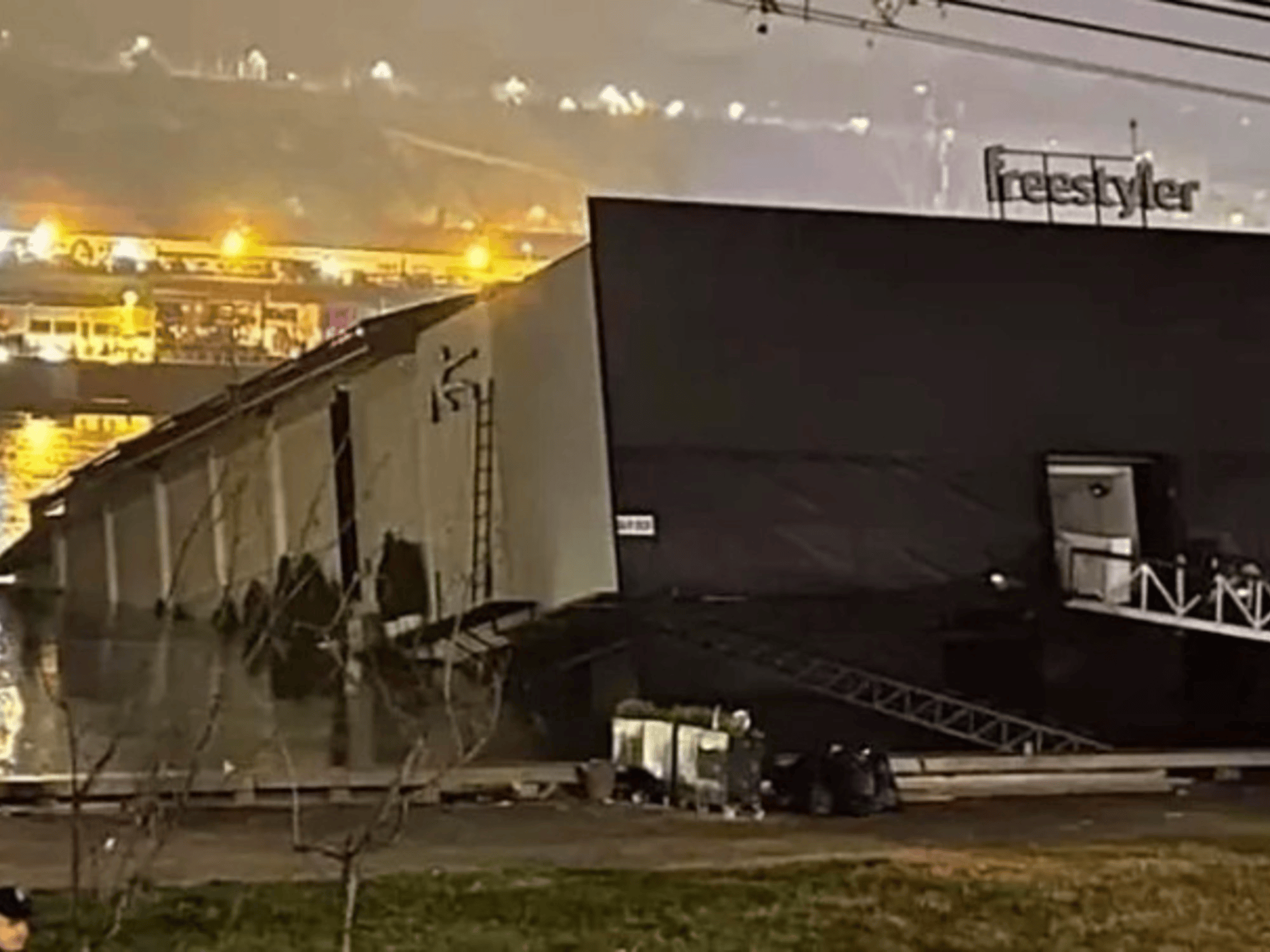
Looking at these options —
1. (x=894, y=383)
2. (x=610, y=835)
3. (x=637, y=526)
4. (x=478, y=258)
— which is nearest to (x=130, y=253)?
(x=478, y=258)

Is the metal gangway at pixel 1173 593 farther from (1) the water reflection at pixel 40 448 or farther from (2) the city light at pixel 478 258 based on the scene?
(1) the water reflection at pixel 40 448

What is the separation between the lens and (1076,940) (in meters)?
6.14

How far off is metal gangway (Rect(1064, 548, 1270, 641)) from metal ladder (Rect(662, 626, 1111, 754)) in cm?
133

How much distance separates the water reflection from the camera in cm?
3344

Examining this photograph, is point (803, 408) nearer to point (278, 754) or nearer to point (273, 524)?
point (278, 754)

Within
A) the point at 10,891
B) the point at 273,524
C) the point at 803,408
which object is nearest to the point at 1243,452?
the point at 803,408

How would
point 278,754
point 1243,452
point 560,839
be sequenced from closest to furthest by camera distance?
point 560,839 < point 278,754 < point 1243,452

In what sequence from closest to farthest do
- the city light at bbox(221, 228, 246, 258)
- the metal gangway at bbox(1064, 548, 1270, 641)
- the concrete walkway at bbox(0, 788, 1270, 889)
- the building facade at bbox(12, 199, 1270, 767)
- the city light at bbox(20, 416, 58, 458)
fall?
the concrete walkway at bbox(0, 788, 1270, 889) < the metal gangway at bbox(1064, 548, 1270, 641) < the building facade at bbox(12, 199, 1270, 767) < the city light at bbox(221, 228, 246, 258) < the city light at bbox(20, 416, 58, 458)

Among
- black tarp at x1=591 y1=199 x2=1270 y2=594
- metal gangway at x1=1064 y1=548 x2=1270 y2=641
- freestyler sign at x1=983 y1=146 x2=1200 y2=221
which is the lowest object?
metal gangway at x1=1064 y1=548 x2=1270 y2=641

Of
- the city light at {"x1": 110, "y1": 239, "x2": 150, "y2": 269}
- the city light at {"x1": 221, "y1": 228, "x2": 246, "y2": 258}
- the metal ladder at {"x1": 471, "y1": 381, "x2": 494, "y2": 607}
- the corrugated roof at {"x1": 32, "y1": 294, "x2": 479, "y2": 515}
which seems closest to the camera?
the metal ladder at {"x1": 471, "y1": 381, "x2": 494, "y2": 607}

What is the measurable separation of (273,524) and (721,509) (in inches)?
386

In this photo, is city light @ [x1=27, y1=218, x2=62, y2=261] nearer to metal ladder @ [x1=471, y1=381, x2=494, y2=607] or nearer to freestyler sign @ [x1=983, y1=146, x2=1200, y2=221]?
metal ladder @ [x1=471, y1=381, x2=494, y2=607]

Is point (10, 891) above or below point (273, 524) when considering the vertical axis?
below

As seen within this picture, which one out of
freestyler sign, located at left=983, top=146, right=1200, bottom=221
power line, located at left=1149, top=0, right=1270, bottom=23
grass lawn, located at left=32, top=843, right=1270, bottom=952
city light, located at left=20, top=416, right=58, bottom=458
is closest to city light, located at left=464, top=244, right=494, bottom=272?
city light, located at left=20, top=416, right=58, bottom=458
